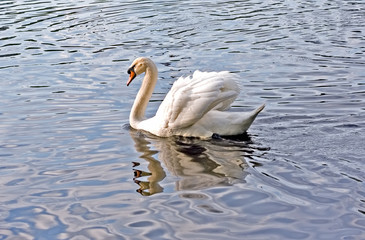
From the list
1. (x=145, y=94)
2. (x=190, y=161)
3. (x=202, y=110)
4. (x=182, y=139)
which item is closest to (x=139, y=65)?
(x=145, y=94)

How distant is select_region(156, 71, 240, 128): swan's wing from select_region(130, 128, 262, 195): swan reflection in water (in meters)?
0.35

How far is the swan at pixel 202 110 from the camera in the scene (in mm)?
10820

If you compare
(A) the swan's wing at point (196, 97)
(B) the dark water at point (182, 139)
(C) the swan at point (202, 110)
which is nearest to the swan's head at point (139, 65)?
(B) the dark water at point (182, 139)

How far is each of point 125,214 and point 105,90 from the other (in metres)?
6.33

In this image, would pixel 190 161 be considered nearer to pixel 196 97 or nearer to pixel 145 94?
pixel 196 97

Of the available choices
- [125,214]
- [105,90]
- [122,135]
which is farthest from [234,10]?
[125,214]

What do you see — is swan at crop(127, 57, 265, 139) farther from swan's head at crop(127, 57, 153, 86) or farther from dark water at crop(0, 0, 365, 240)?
swan's head at crop(127, 57, 153, 86)

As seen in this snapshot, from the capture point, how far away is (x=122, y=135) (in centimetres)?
1164

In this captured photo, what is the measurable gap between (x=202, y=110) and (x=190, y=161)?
105 centimetres

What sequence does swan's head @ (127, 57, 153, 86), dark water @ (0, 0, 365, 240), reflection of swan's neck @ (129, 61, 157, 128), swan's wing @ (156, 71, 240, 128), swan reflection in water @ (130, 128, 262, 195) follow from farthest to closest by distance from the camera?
swan's head @ (127, 57, 153, 86)
reflection of swan's neck @ (129, 61, 157, 128)
swan's wing @ (156, 71, 240, 128)
swan reflection in water @ (130, 128, 262, 195)
dark water @ (0, 0, 365, 240)

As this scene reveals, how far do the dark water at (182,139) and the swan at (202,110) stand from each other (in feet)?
0.67

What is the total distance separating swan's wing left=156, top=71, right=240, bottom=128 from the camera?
10.8 metres

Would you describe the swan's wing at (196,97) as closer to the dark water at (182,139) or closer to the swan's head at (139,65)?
the dark water at (182,139)

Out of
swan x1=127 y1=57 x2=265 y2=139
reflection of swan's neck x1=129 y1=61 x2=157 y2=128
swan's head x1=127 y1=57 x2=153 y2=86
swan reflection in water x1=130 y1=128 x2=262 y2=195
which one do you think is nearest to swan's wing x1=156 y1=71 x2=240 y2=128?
swan x1=127 y1=57 x2=265 y2=139
